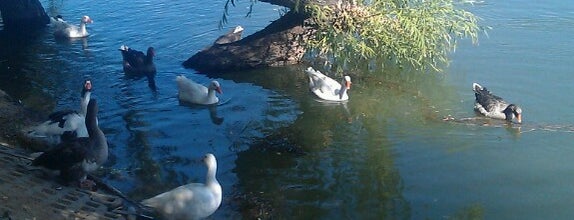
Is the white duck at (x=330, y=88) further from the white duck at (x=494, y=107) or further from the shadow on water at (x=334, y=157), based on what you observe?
the white duck at (x=494, y=107)

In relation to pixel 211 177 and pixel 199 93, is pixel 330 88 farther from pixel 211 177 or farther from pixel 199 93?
pixel 211 177

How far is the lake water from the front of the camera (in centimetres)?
1072

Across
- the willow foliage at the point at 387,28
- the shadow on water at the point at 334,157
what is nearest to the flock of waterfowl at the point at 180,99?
the shadow on water at the point at 334,157

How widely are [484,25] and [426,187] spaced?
9.69 meters

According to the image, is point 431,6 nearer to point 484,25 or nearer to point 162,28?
point 484,25

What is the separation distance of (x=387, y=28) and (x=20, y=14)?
1321 cm

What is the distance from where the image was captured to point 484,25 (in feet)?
63.8

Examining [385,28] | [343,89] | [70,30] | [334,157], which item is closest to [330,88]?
[343,89]

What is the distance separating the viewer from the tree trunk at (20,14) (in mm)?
23156

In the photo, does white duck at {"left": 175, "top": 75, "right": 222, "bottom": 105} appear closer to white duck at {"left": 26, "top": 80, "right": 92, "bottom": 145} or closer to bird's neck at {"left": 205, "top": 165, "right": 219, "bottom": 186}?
white duck at {"left": 26, "top": 80, "right": 92, "bottom": 145}

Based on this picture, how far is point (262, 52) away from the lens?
17.9m

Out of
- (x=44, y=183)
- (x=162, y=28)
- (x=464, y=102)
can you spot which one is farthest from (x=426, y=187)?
(x=162, y=28)

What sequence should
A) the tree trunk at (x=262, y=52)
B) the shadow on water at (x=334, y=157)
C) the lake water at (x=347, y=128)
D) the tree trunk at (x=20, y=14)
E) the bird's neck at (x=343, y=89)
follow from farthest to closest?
the tree trunk at (x=20, y=14), the tree trunk at (x=262, y=52), the bird's neck at (x=343, y=89), the lake water at (x=347, y=128), the shadow on water at (x=334, y=157)

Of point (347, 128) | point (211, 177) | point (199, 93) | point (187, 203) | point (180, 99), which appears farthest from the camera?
point (180, 99)
